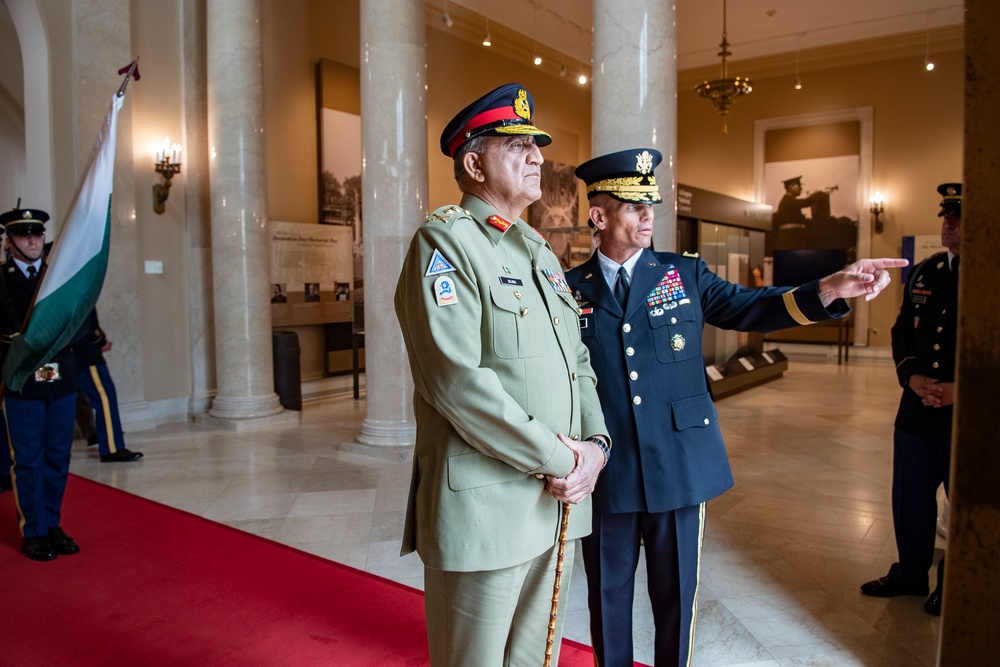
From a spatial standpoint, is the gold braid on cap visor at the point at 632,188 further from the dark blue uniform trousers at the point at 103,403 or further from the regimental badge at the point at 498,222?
the dark blue uniform trousers at the point at 103,403

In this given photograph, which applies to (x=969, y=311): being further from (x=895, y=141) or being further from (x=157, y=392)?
(x=895, y=141)

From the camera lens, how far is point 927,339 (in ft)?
10.3

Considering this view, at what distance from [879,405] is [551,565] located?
8119 mm

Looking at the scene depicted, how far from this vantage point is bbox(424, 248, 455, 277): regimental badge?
5.07 feet

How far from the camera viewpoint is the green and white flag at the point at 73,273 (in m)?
3.38

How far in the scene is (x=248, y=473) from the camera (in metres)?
5.60

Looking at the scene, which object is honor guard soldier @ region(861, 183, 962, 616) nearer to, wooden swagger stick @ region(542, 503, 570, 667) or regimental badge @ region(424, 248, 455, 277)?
wooden swagger stick @ region(542, 503, 570, 667)

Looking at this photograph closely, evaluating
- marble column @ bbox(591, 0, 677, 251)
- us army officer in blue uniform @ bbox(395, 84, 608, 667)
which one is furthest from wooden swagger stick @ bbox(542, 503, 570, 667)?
marble column @ bbox(591, 0, 677, 251)

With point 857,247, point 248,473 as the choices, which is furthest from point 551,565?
point 857,247

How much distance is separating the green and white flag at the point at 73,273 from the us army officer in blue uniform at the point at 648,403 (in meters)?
2.53

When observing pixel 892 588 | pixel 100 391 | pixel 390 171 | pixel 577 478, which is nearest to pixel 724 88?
pixel 390 171

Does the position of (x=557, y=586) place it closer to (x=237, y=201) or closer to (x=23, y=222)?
(x=23, y=222)

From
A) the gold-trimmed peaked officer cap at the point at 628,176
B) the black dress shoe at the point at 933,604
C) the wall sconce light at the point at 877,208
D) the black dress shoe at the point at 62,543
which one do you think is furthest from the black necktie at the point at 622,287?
the wall sconce light at the point at 877,208

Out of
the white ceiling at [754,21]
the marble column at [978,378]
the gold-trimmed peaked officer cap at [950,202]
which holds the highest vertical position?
the white ceiling at [754,21]
